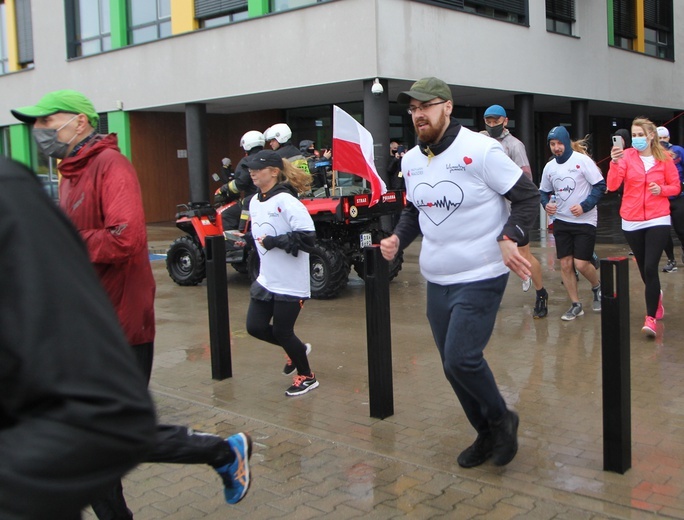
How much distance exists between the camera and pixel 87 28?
2297 cm

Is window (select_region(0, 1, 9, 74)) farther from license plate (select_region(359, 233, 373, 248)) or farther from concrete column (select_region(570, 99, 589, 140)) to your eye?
license plate (select_region(359, 233, 373, 248))

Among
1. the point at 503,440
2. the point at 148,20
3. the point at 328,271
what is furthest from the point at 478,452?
the point at 148,20

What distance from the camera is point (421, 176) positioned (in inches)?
164

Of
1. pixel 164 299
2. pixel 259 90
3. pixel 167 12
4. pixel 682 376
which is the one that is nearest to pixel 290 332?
pixel 682 376

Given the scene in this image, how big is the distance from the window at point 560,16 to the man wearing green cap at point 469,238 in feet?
60.0

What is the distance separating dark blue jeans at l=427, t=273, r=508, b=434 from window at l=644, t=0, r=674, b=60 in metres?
25.3

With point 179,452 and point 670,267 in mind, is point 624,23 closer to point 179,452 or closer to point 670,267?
point 670,267

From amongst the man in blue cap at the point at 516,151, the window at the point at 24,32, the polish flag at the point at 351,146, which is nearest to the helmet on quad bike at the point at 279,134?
the man in blue cap at the point at 516,151

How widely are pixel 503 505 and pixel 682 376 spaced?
2.67m

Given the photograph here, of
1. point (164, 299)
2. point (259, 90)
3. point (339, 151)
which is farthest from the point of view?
point (259, 90)

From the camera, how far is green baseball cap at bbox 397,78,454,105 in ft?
13.2

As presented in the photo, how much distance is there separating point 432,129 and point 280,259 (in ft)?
6.33

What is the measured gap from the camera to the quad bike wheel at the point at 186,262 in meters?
10.9

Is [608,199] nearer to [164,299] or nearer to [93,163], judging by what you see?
[164,299]
